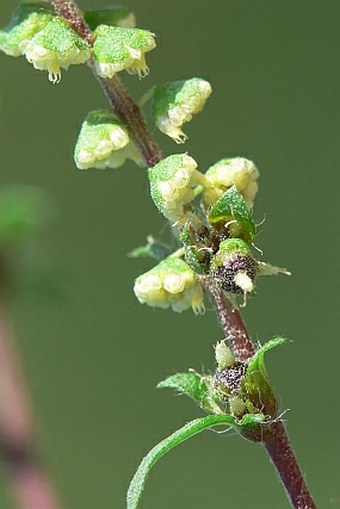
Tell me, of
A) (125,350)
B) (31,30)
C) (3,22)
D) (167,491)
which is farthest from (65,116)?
(31,30)

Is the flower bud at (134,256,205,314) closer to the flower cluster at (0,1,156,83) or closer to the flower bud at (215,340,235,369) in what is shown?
the flower bud at (215,340,235,369)

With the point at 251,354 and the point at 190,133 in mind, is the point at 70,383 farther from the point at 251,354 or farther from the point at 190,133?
the point at 251,354

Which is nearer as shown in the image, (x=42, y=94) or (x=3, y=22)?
(x=3, y=22)

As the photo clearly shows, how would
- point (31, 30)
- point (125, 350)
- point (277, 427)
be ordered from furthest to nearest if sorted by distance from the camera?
1. point (125, 350)
2. point (31, 30)
3. point (277, 427)

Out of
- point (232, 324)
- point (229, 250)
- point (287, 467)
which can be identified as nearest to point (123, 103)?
point (229, 250)

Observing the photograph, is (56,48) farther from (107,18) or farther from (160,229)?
(160,229)

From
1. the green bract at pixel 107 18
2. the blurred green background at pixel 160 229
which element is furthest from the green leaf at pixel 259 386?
the blurred green background at pixel 160 229

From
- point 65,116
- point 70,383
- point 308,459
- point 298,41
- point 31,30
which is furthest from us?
point 298,41
